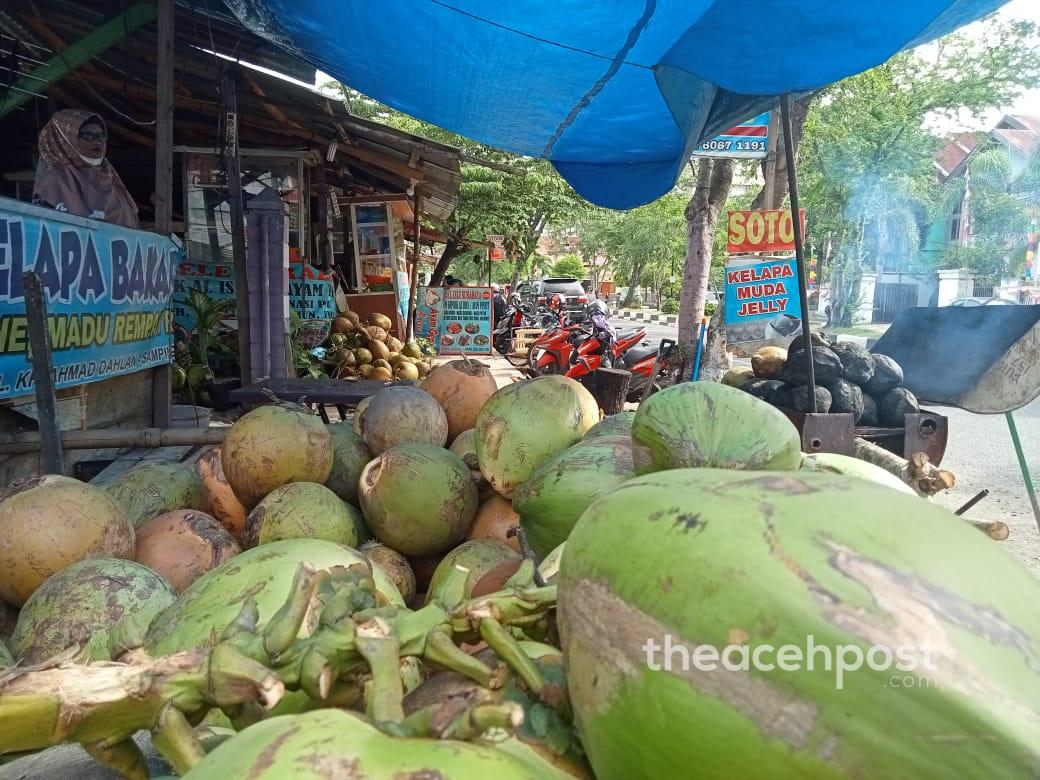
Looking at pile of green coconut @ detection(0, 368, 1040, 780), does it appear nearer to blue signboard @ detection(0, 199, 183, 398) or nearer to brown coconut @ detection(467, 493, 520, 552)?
brown coconut @ detection(467, 493, 520, 552)

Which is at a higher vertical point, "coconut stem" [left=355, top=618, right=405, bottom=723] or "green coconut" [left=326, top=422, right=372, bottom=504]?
"coconut stem" [left=355, top=618, right=405, bottom=723]

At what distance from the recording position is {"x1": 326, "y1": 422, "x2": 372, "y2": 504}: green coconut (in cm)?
254

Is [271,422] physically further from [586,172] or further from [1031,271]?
[1031,271]

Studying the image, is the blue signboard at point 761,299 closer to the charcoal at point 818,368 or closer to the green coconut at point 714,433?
the charcoal at point 818,368

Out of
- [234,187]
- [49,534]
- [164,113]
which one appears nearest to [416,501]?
[49,534]

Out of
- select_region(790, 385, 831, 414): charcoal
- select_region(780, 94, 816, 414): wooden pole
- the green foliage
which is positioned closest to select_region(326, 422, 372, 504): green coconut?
select_region(780, 94, 816, 414): wooden pole

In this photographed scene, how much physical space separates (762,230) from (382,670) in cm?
551

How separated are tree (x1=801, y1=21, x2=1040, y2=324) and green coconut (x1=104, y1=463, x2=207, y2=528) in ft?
50.8

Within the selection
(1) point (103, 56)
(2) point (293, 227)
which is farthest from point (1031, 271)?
(1) point (103, 56)

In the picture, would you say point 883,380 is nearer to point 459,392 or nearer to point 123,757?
point 459,392

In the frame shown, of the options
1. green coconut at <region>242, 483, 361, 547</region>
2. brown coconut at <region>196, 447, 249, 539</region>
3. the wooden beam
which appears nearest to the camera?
green coconut at <region>242, 483, 361, 547</region>

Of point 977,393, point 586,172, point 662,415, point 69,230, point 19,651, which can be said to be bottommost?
point 19,651

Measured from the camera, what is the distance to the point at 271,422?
91.3 inches

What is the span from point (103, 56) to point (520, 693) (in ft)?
25.2
